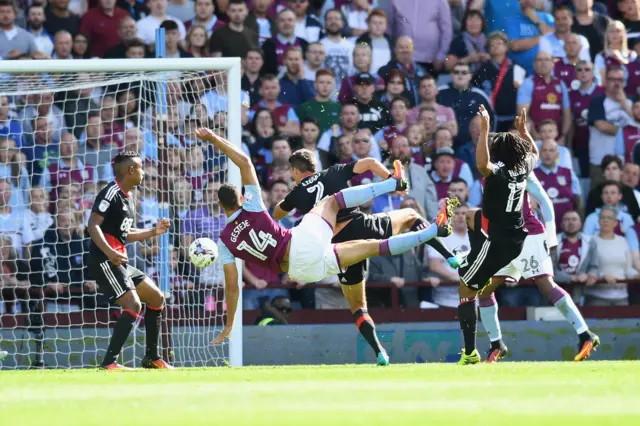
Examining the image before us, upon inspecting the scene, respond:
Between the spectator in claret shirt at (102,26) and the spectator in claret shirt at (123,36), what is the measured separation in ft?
0.16

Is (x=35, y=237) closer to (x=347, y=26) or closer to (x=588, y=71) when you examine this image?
(x=347, y=26)

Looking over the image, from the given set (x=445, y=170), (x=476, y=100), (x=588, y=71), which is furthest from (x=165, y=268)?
(x=588, y=71)

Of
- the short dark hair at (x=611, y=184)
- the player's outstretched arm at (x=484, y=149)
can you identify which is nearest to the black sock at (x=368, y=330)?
the player's outstretched arm at (x=484, y=149)

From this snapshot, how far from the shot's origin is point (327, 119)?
14.8 m

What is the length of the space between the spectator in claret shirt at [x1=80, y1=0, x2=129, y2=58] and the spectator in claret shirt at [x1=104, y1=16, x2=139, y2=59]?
0.16ft

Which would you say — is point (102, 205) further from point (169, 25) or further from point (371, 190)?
point (169, 25)

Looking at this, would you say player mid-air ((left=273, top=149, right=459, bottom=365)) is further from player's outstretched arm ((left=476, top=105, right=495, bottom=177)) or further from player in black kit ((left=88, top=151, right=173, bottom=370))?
player in black kit ((left=88, top=151, right=173, bottom=370))

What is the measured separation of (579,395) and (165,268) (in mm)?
7322

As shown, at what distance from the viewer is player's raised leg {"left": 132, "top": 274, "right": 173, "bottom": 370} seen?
1130 cm

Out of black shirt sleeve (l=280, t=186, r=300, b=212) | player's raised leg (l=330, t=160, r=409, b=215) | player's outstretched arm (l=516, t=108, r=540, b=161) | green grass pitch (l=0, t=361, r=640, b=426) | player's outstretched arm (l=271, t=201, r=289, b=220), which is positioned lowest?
green grass pitch (l=0, t=361, r=640, b=426)

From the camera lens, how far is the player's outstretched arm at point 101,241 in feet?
35.6

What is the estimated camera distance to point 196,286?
13891 mm

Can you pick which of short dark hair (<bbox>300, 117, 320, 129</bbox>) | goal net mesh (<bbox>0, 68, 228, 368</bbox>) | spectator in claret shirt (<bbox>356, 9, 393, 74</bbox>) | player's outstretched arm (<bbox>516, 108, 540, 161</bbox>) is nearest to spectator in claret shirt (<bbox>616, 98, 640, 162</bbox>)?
spectator in claret shirt (<bbox>356, 9, 393, 74</bbox>)

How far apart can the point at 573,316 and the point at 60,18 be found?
8047 mm
